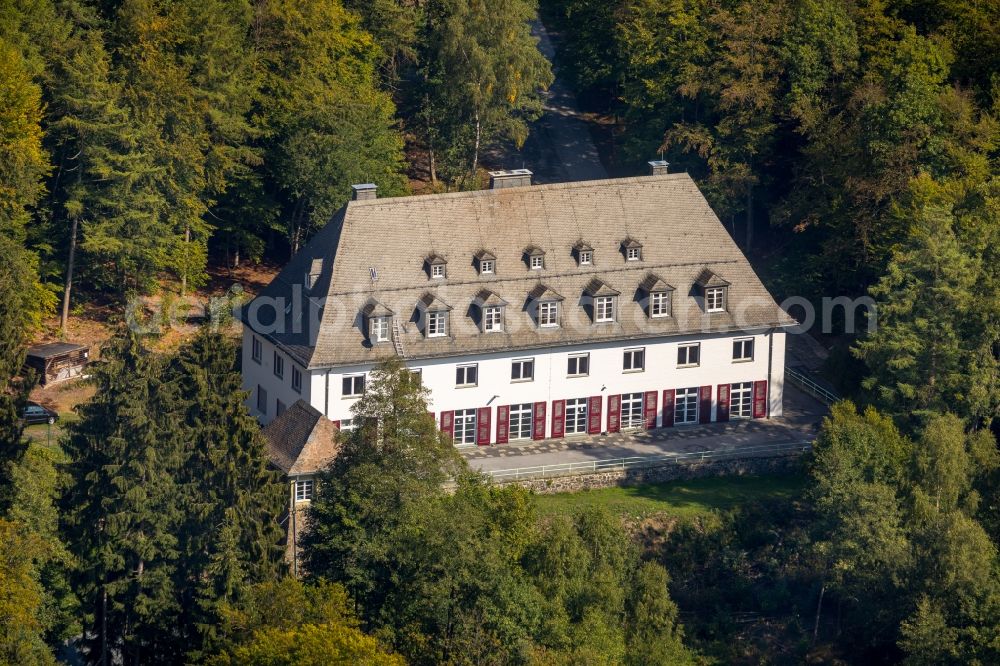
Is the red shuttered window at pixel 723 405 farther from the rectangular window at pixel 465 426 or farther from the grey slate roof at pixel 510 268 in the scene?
the rectangular window at pixel 465 426

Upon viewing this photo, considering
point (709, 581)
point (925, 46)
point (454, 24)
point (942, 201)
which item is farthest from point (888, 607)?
point (454, 24)

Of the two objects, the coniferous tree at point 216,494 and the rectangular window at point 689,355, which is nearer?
the coniferous tree at point 216,494

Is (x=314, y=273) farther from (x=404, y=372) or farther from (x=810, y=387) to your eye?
(x=810, y=387)

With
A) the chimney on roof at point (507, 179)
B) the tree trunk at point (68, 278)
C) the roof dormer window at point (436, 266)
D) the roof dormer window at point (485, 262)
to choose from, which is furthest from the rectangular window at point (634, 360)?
the tree trunk at point (68, 278)

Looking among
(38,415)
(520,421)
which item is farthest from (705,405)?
(38,415)

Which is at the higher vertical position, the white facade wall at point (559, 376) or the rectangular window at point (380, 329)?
the rectangular window at point (380, 329)

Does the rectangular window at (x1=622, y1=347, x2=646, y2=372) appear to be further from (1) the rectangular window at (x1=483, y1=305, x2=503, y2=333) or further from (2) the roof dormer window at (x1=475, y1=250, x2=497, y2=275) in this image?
(2) the roof dormer window at (x1=475, y1=250, x2=497, y2=275)

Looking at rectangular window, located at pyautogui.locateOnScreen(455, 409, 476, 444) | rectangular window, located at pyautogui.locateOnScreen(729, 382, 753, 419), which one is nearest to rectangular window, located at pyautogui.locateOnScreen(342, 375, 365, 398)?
rectangular window, located at pyautogui.locateOnScreen(455, 409, 476, 444)
